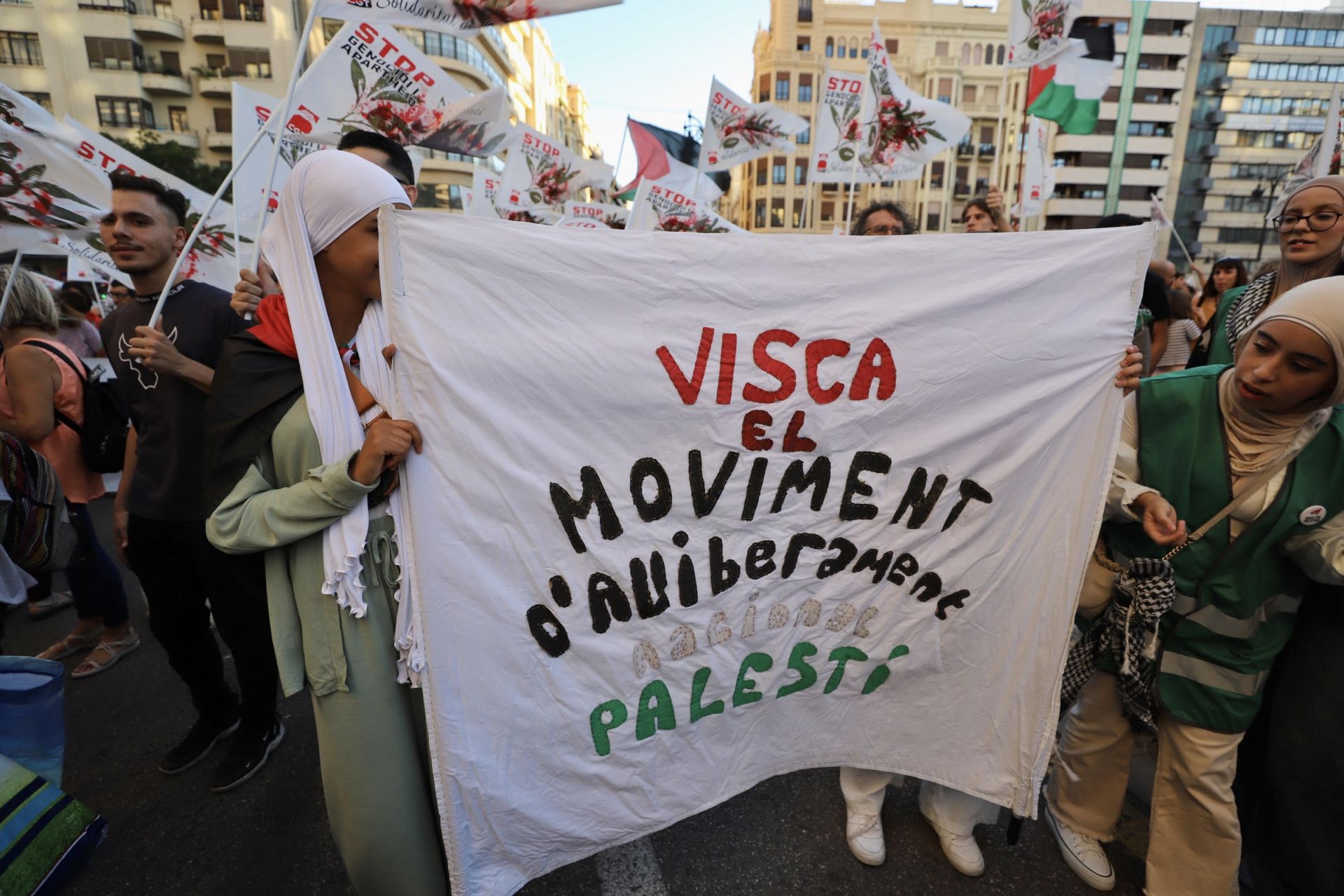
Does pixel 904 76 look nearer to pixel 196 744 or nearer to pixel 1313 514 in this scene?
pixel 1313 514

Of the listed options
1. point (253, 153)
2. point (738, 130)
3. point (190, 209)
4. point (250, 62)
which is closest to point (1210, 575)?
point (253, 153)

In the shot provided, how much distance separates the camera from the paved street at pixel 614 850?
6.09ft

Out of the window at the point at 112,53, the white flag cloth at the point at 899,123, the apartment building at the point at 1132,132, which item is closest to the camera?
the white flag cloth at the point at 899,123

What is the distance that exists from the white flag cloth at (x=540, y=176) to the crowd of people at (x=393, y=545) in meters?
5.88

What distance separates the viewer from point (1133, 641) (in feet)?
5.90

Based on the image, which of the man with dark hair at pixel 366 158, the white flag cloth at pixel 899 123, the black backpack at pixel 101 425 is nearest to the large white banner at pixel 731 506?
the man with dark hair at pixel 366 158

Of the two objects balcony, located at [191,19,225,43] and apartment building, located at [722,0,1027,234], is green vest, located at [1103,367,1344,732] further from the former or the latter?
apartment building, located at [722,0,1027,234]

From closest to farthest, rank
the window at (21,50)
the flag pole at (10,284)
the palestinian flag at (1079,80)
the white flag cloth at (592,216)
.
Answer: the flag pole at (10,284)
the palestinian flag at (1079,80)
the white flag cloth at (592,216)
the window at (21,50)

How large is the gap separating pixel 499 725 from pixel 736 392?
978 mm

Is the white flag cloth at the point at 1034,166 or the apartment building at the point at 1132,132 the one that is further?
the apartment building at the point at 1132,132

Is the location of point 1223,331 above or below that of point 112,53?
below

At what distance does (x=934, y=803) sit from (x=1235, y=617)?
103 cm

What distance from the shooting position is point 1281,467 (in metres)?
1.57

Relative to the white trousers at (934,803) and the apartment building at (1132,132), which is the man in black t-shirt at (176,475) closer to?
the white trousers at (934,803)
